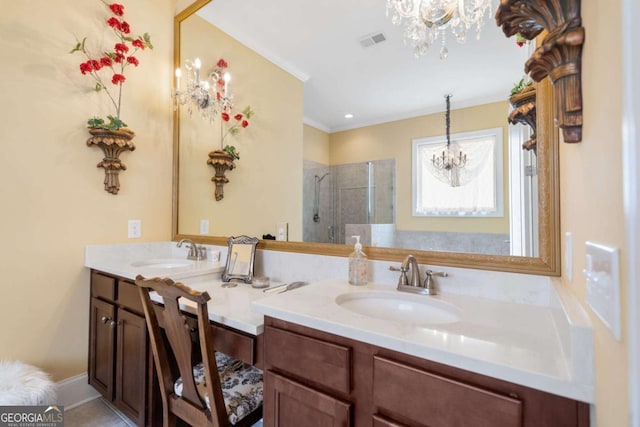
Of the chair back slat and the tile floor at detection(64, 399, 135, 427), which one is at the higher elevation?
the chair back slat

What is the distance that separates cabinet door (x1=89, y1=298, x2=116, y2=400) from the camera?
1689 millimetres

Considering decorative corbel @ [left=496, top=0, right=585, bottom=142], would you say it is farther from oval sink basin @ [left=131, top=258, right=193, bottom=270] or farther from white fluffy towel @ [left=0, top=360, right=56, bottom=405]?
white fluffy towel @ [left=0, top=360, right=56, bottom=405]

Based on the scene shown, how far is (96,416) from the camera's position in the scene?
1.75 meters

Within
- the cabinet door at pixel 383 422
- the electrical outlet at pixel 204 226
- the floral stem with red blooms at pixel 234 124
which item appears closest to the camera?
the cabinet door at pixel 383 422

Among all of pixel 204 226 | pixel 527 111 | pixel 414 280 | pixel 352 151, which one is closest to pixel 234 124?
pixel 204 226

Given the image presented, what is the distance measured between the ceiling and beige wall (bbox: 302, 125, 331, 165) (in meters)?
0.04

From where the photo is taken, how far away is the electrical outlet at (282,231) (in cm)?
174

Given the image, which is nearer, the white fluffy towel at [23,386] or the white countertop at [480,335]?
the white countertop at [480,335]

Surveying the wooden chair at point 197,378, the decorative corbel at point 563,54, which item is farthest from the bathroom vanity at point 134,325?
the decorative corbel at point 563,54

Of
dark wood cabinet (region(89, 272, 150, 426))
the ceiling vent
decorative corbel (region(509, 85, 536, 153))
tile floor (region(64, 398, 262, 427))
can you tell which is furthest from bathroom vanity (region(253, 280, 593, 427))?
the ceiling vent

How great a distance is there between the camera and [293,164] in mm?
1754

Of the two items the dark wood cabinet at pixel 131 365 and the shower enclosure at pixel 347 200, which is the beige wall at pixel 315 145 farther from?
the dark wood cabinet at pixel 131 365

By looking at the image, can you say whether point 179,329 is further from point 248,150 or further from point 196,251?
point 248,150

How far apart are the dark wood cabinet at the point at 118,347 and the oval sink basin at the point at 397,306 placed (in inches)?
43.1
